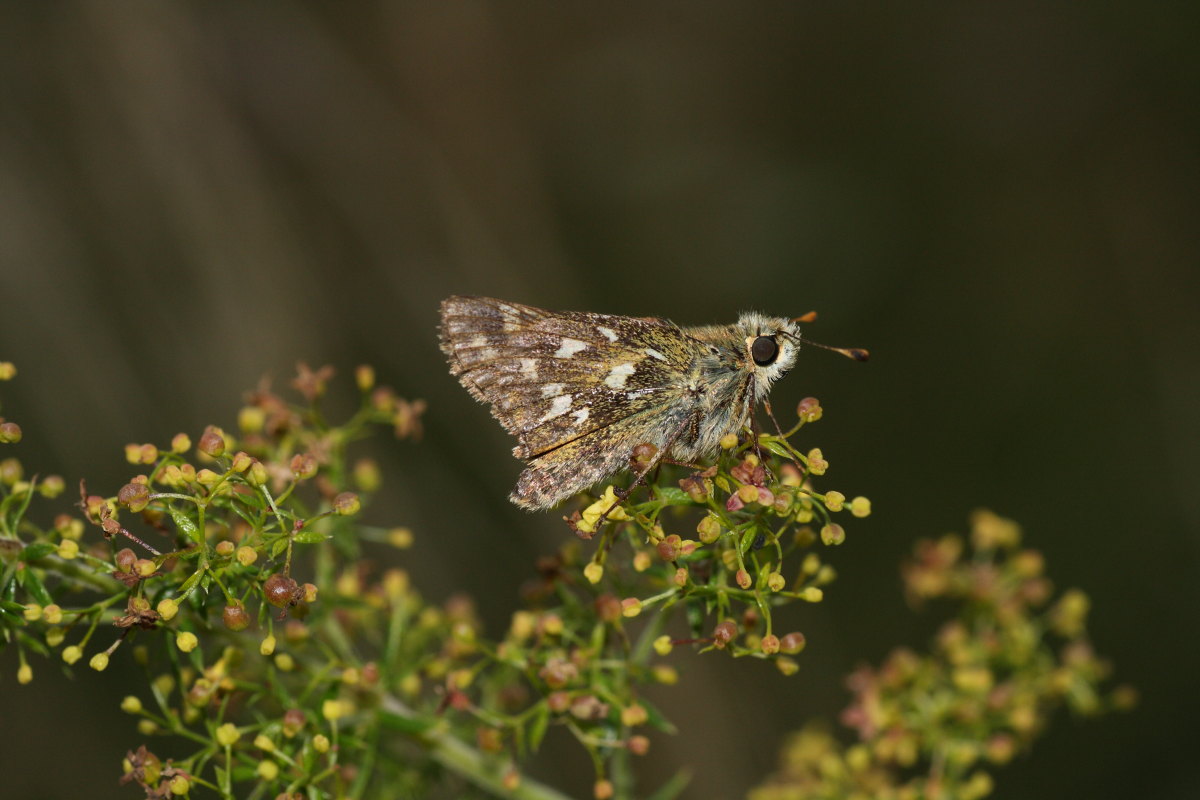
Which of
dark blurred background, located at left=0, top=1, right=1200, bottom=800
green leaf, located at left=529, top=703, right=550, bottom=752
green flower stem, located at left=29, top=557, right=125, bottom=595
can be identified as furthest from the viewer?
dark blurred background, located at left=0, top=1, right=1200, bottom=800

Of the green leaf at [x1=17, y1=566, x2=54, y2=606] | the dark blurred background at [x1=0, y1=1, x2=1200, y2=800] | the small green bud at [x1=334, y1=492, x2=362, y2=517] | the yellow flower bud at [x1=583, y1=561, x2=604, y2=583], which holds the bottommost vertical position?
the green leaf at [x1=17, y1=566, x2=54, y2=606]

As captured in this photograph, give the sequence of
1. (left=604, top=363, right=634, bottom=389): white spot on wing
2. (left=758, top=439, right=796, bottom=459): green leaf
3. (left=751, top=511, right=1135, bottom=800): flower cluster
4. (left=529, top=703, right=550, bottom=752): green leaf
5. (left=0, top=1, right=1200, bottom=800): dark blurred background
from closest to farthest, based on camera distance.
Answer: (left=758, top=439, right=796, bottom=459): green leaf < (left=529, top=703, right=550, bottom=752): green leaf < (left=604, top=363, right=634, bottom=389): white spot on wing < (left=751, top=511, right=1135, bottom=800): flower cluster < (left=0, top=1, right=1200, bottom=800): dark blurred background

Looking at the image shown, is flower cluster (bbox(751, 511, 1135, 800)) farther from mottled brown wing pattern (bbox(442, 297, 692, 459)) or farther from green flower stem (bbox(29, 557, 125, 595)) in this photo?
green flower stem (bbox(29, 557, 125, 595))

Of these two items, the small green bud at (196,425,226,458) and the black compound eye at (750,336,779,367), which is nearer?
the small green bud at (196,425,226,458)

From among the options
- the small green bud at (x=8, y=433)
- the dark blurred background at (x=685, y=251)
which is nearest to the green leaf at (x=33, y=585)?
the small green bud at (x=8, y=433)

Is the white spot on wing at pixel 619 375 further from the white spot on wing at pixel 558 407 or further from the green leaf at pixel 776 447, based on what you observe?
the green leaf at pixel 776 447

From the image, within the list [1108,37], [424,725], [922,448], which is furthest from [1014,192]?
[424,725]

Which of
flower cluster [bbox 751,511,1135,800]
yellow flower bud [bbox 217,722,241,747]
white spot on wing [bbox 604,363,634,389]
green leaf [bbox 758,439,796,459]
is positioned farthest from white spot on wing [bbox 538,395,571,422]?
flower cluster [bbox 751,511,1135,800]

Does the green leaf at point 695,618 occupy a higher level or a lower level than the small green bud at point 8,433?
higher
